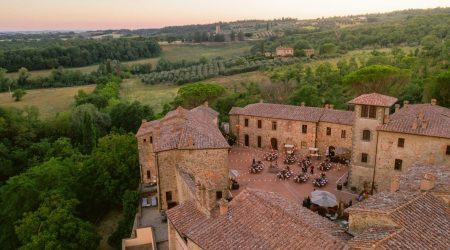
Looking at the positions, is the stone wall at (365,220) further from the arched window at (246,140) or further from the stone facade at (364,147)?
the arched window at (246,140)

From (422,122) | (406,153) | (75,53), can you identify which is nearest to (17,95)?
A: (75,53)

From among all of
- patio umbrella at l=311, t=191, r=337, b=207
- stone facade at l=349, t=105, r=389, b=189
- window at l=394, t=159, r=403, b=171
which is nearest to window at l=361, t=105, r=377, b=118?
stone facade at l=349, t=105, r=389, b=189

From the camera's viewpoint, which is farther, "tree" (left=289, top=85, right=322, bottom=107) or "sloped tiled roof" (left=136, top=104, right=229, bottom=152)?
"tree" (left=289, top=85, right=322, bottom=107)

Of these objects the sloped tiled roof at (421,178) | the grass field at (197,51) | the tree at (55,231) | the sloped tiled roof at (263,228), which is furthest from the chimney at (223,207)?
the grass field at (197,51)

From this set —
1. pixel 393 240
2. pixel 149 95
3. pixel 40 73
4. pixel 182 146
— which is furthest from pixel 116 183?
pixel 40 73

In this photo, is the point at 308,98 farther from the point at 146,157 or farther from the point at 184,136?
the point at 184,136

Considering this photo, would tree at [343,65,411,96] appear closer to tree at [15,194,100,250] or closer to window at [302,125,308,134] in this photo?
window at [302,125,308,134]
